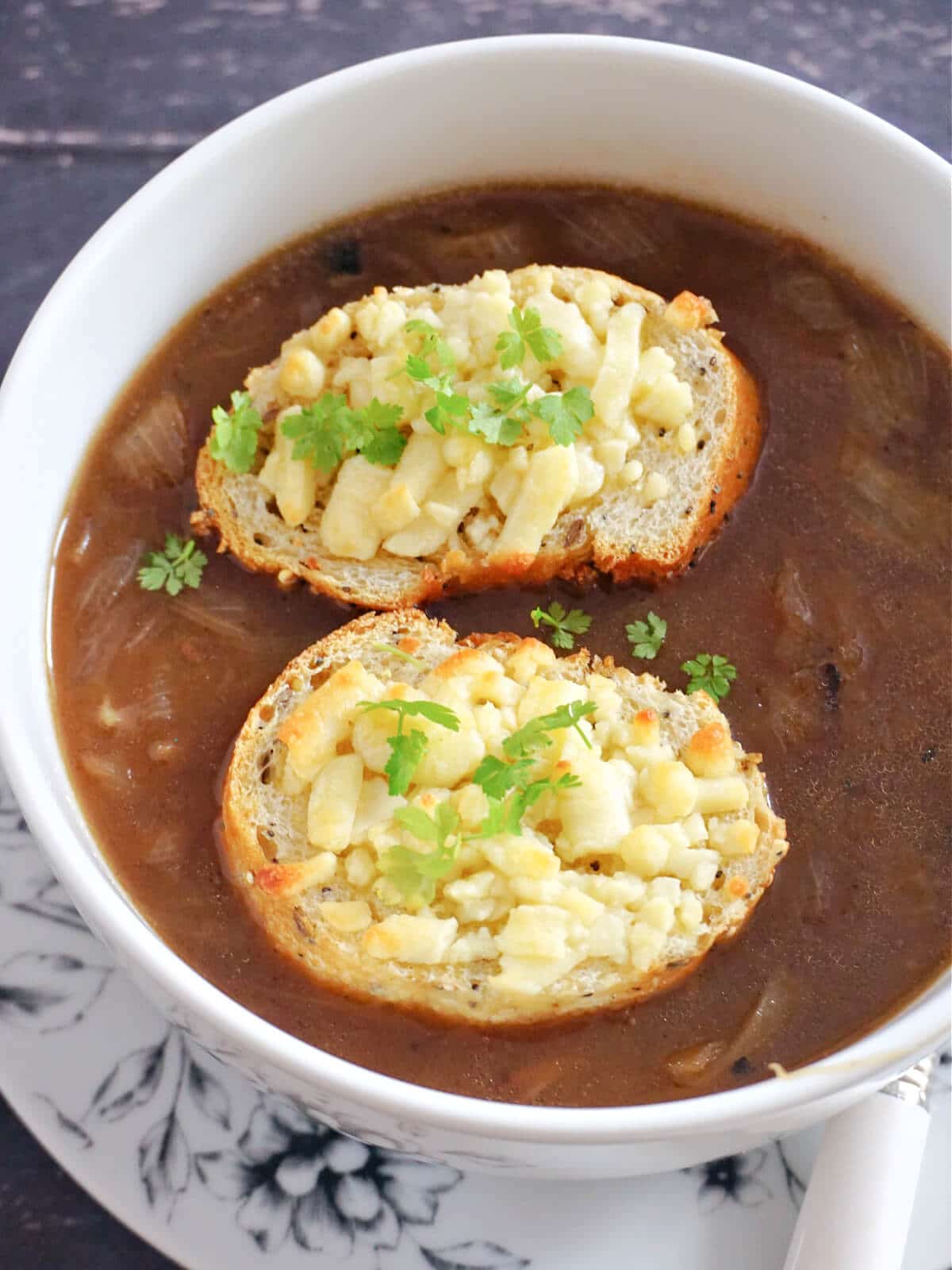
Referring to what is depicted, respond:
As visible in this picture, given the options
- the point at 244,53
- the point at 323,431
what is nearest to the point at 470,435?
the point at 323,431

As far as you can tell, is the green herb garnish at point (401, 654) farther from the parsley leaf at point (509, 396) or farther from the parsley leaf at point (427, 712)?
the parsley leaf at point (509, 396)

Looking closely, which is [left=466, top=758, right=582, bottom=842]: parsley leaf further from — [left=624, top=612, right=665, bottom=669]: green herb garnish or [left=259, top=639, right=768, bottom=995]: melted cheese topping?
[left=624, top=612, right=665, bottom=669]: green herb garnish

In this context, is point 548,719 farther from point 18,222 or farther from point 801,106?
point 18,222

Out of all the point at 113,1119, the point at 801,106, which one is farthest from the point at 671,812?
the point at 801,106

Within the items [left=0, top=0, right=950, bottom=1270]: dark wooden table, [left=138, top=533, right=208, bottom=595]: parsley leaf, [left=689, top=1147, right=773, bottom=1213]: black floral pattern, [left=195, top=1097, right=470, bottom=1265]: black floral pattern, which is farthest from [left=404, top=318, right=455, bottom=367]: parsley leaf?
[left=689, top=1147, right=773, bottom=1213]: black floral pattern

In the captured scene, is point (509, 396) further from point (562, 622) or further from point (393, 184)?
point (393, 184)

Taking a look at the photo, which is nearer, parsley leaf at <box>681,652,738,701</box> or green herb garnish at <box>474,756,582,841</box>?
green herb garnish at <box>474,756,582,841</box>
